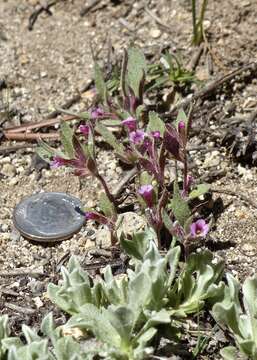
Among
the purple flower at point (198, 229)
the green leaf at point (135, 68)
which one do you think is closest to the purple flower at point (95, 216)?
the purple flower at point (198, 229)

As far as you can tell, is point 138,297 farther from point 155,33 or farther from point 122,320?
point 155,33

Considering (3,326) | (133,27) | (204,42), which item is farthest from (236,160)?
(3,326)

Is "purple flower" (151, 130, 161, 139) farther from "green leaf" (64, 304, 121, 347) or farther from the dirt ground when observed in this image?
"green leaf" (64, 304, 121, 347)

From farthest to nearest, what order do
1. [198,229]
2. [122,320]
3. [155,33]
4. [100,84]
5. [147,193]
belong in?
[155,33], [100,84], [147,193], [198,229], [122,320]

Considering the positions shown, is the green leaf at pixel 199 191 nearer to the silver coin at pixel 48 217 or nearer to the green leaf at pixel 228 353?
the silver coin at pixel 48 217

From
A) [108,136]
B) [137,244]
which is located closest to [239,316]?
[137,244]
